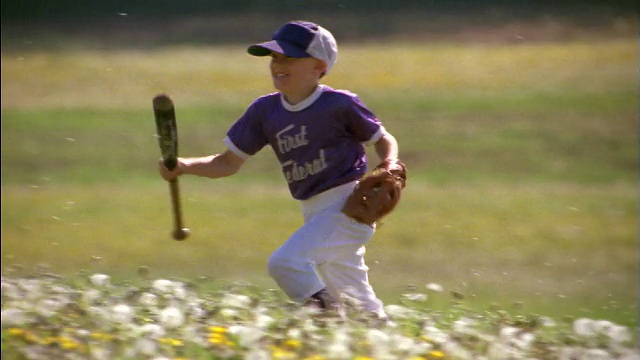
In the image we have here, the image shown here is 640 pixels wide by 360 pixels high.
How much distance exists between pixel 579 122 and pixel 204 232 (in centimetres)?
703

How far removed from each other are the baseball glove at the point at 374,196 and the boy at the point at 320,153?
36 mm

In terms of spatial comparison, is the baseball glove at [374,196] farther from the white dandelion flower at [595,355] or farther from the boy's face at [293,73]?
the white dandelion flower at [595,355]

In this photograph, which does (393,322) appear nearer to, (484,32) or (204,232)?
(204,232)

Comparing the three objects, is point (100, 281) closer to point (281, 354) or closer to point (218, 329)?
point (218, 329)

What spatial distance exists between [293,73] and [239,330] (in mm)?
1314

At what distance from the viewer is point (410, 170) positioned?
14.4m

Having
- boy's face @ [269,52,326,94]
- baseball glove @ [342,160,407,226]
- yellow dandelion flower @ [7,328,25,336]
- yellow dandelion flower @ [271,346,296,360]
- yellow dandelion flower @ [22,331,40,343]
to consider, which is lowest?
yellow dandelion flower @ [7,328,25,336]

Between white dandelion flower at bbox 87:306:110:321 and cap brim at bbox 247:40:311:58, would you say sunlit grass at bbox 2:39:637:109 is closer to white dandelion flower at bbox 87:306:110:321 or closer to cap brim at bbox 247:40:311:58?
cap brim at bbox 247:40:311:58

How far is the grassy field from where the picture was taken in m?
9.76

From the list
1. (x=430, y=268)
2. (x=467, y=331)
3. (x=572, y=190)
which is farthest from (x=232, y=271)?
(x=572, y=190)

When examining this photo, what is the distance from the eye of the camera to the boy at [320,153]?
222 inches

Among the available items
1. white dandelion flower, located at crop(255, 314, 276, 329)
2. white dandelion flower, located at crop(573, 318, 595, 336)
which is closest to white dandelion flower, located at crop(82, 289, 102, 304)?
white dandelion flower, located at crop(255, 314, 276, 329)

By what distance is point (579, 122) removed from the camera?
56.0 ft

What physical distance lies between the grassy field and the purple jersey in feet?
6.03
